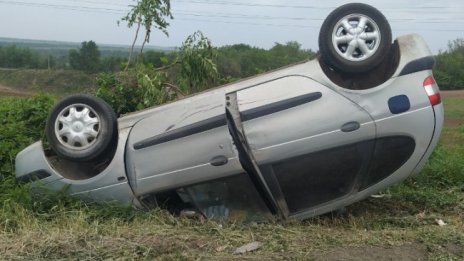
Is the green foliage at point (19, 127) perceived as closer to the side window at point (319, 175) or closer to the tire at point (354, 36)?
the side window at point (319, 175)

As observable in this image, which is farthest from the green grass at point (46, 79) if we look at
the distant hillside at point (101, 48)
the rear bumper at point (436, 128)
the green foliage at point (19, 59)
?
the rear bumper at point (436, 128)

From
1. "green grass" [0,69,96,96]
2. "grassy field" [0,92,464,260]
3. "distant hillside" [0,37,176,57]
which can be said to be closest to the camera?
"grassy field" [0,92,464,260]

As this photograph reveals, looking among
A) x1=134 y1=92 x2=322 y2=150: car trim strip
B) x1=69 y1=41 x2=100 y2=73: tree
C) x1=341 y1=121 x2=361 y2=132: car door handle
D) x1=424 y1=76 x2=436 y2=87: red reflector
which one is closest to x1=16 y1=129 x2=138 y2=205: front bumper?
x1=134 y1=92 x2=322 y2=150: car trim strip

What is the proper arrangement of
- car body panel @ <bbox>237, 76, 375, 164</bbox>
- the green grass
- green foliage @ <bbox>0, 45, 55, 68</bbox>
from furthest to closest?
green foliage @ <bbox>0, 45, 55, 68</bbox> < the green grass < car body panel @ <bbox>237, 76, 375, 164</bbox>

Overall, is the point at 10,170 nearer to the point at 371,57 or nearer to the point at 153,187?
the point at 153,187

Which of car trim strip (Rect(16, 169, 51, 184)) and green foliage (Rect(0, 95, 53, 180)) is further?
green foliage (Rect(0, 95, 53, 180))

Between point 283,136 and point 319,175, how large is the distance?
0.47 m

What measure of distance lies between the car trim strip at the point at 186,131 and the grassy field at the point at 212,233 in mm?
585

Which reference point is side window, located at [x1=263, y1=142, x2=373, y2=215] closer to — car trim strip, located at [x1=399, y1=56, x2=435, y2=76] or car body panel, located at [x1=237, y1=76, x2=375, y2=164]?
car body panel, located at [x1=237, y1=76, x2=375, y2=164]

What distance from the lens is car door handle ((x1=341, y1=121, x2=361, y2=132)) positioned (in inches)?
181

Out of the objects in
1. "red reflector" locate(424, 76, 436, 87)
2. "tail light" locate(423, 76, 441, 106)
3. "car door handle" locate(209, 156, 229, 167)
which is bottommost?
"car door handle" locate(209, 156, 229, 167)

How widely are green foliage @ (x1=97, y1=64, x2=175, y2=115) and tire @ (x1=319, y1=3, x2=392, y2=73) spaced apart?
3252 mm

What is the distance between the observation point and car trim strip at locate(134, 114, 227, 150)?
466 cm

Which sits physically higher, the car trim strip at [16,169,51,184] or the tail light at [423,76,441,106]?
the tail light at [423,76,441,106]
